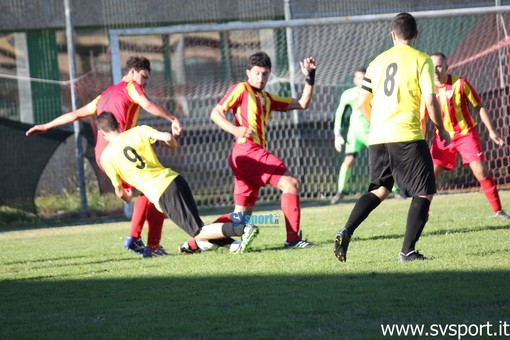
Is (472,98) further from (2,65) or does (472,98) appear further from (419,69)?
(2,65)

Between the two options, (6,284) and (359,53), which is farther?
(359,53)

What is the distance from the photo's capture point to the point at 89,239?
1138cm

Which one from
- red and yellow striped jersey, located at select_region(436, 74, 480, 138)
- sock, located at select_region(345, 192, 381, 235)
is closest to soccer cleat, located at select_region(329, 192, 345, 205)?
red and yellow striped jersey, located at select_region(436, 74, 480, 138)

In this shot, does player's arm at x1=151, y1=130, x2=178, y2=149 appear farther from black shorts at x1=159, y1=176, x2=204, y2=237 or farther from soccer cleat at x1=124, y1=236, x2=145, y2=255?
soccer cleat at x1=124, y1=236, x2=145, y2=255

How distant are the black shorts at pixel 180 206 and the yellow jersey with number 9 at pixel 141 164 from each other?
0.18ft

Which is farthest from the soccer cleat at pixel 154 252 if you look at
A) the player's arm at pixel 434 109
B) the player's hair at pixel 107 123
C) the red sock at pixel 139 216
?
the player's arm at pixel 434 109

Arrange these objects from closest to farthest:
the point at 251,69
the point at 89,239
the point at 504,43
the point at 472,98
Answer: the point at 251,69
the point at 472,98
the point at 89,239
the point at 504,43

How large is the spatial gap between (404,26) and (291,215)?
95.4 inches

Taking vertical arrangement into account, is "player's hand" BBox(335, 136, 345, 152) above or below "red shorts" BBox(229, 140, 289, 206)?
below

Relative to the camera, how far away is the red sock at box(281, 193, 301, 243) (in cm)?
863

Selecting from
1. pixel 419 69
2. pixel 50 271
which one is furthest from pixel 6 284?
pixel 419 69

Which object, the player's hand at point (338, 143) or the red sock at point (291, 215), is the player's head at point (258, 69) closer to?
the red sock at point (291, 215)

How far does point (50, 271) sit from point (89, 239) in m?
3.18

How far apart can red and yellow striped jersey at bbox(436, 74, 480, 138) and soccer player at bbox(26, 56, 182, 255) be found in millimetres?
3299
